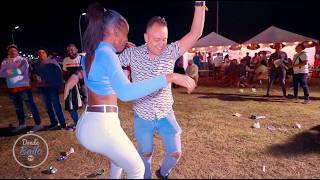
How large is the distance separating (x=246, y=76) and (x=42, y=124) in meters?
12.5

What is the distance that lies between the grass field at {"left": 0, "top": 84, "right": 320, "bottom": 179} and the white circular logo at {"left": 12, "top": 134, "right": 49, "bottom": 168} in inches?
4.4

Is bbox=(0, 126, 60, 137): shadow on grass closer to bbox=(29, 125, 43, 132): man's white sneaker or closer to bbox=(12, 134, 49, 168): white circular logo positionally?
bbox=(29, 125, 43, 132): man's white sneaker

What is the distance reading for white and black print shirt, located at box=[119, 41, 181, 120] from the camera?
343 centimetres

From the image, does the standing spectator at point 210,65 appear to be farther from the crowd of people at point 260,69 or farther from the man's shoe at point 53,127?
the man's shoe at point 53,127

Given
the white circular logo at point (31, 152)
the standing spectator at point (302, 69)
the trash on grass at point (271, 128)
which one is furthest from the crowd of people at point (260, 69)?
the white circular logo at point (31, 152)

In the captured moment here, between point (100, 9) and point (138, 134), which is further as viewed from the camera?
point (138, 134)

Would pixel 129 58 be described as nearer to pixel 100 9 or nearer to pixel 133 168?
pixel 100 9

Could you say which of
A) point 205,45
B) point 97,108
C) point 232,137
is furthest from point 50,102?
point 205,45

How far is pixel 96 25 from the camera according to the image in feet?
7.84

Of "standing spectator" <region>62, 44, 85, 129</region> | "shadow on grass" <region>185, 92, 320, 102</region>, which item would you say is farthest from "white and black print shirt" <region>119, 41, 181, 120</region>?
"shadow on grass" <region>185, 92, 320, 102</region>

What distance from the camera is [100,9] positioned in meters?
2.43

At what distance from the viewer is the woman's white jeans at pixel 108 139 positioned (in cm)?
230

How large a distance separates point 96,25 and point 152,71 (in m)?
1.15

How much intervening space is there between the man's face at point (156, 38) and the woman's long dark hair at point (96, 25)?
2.87ft
